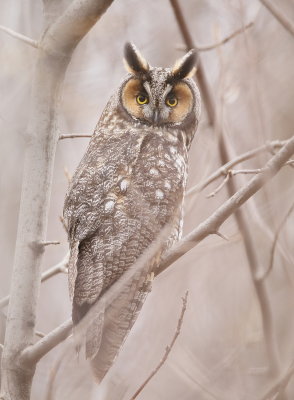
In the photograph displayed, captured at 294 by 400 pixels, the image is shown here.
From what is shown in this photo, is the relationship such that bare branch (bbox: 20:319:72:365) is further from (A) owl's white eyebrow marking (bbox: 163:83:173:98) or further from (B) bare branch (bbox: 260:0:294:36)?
(A) owl's white eyebrow marking (bbox: 163:83:173:98)

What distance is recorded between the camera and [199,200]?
3.59 metres

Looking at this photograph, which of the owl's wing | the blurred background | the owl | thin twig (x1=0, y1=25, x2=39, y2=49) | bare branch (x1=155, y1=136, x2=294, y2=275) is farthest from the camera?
the blurred background

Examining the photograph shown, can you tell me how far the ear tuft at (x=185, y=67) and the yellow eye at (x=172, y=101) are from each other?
121 mm

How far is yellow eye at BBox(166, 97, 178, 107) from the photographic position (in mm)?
3664

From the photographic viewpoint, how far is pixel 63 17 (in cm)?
276

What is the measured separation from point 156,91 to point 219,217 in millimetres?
1355

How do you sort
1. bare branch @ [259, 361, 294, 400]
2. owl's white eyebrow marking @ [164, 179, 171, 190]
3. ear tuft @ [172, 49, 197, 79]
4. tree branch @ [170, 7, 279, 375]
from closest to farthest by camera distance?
bare branch @ [259, 361, 294, 400], tree branch @ [170, 7, 279, 375], owl's white eyebrow marking @ [164, 179, 171, 190], ear tuft @ [172, 49, 197, 79]

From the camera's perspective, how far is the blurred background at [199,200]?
10.2 feet

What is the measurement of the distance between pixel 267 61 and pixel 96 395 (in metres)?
3.60

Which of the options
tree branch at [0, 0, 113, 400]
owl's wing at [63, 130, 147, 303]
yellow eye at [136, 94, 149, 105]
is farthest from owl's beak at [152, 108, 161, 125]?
tree branch at [0, 0, 113, 400]

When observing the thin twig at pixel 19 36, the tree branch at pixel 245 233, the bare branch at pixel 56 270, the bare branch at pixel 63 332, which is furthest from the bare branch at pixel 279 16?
the bare branch at pixel 56 270

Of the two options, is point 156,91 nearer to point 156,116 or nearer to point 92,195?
point 156,116

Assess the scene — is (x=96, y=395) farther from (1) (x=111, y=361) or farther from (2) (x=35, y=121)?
(2) (x=35, y=121)

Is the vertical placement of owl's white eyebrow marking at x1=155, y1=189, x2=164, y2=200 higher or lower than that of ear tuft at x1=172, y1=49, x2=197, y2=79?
lower
